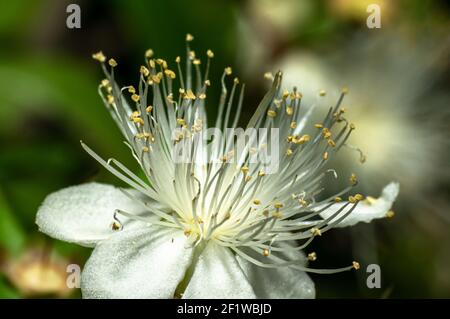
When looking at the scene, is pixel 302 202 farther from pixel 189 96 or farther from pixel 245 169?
pixel 189 96

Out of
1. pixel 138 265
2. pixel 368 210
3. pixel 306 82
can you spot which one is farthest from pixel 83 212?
pixel 306 82

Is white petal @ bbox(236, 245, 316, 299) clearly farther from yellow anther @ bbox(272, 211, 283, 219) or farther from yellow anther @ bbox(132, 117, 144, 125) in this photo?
yellow anther @ bbox(132, 117, 144, 125)

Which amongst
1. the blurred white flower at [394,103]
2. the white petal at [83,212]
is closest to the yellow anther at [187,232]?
the white petal at [83,212]

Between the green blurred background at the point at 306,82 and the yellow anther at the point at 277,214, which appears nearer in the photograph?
the yellow anther at the point at 277,214

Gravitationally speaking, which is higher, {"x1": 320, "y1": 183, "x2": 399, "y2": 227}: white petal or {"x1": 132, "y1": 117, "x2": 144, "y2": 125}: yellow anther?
{"x1": 132, "y1": 117, "x2": 144, "y2": 125}: yellow anther

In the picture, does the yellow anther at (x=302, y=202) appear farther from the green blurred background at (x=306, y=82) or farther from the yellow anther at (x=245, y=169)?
the green blurred background at (x=306, y=82)

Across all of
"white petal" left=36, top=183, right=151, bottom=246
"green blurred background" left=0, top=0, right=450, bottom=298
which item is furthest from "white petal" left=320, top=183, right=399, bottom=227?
"green blurred background" left=0, top=0, right=450, bottom=298
